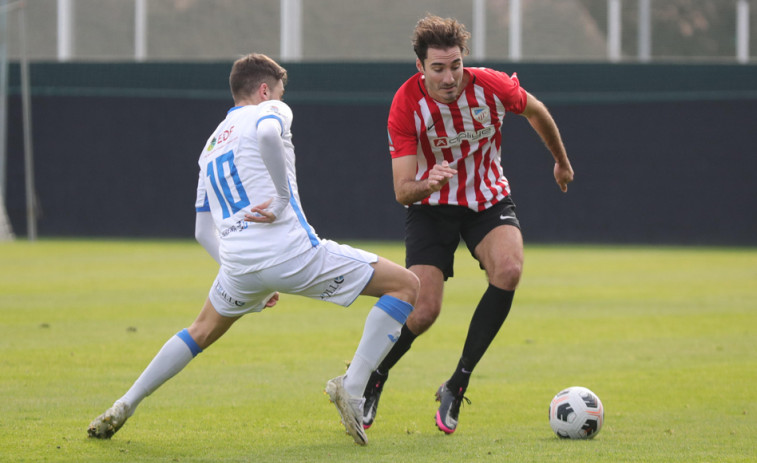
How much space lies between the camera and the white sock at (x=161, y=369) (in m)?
5.05

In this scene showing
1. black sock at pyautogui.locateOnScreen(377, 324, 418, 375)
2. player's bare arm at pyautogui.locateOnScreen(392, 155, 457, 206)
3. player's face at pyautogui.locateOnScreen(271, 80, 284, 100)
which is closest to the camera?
player's bare arm at pyautogui.locateOnScreen(392, 155, 457, 206)

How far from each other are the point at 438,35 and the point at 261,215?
1.39 m

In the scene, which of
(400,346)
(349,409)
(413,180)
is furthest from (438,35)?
(349,409)

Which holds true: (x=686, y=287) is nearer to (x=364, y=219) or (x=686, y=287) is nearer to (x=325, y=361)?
(x=325, y=361)

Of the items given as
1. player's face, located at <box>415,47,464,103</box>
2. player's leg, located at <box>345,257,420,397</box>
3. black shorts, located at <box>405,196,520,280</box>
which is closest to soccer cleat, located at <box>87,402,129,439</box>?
player's leg, located at <box>345,257,420,397</box>

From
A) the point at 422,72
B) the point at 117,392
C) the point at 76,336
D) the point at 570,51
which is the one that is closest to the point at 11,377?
the point at 117,392

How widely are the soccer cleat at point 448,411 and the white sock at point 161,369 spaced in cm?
137

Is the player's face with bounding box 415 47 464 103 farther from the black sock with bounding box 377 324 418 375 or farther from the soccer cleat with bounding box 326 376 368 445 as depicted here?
the soccer cleat with bounding box 326 376 368 445

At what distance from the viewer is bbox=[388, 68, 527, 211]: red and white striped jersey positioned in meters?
5.73

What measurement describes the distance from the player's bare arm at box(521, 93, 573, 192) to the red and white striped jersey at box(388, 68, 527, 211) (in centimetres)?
10

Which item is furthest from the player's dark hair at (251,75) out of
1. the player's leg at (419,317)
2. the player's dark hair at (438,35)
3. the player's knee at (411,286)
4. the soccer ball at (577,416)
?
the soccer ball at (577,416)

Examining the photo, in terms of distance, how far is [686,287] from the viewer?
45.3 feet

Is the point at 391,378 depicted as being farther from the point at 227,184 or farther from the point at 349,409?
the point at 227,184

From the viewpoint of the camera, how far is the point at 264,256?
16.0ft
